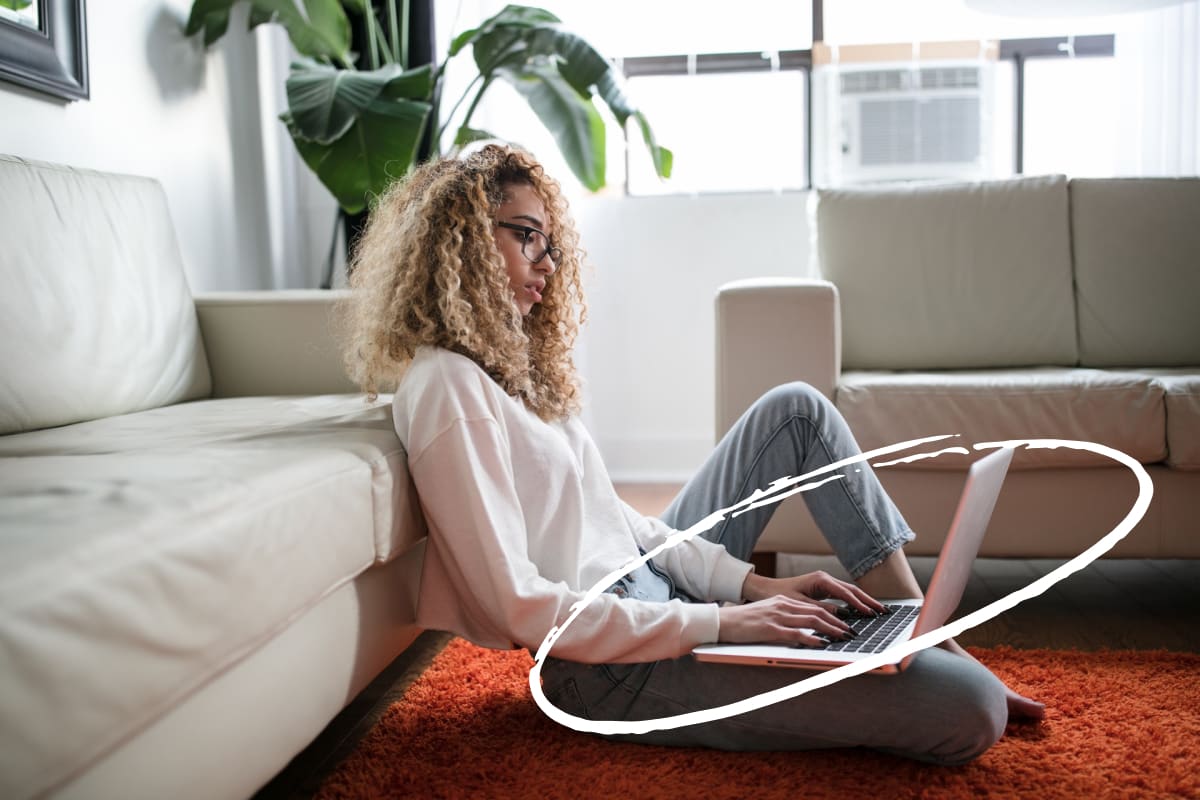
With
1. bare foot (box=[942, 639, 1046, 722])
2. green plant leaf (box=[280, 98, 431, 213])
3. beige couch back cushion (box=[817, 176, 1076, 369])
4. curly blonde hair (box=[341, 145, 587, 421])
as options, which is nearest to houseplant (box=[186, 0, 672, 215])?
green plant leaf (box=[280, 98, 431, 213])

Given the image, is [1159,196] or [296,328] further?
[1159,196]

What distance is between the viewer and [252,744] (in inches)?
39.7

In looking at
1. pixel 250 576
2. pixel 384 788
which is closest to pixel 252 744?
pixel 250 576

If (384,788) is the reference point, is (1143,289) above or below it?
above

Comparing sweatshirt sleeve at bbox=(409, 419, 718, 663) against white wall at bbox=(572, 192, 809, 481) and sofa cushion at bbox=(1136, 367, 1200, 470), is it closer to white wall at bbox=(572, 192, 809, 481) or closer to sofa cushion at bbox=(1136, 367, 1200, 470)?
sofa cushion at bbox=(1136, 367, 1200, 470)

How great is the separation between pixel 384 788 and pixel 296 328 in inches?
48.5

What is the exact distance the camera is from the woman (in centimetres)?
122

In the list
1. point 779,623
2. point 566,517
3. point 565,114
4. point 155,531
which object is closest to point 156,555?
point 155,531

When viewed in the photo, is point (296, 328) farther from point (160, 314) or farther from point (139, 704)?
point (139, 704)

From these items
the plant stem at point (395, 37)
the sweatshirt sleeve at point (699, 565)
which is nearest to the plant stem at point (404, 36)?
the plant stem at point (395, 37)

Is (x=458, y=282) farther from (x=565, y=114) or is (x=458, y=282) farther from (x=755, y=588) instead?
(x=565, y=114)

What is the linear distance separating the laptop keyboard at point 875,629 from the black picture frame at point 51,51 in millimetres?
1945

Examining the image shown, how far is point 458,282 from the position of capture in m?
1.36

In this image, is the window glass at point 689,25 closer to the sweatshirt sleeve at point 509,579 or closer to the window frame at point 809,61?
the window frame at point 809,61
